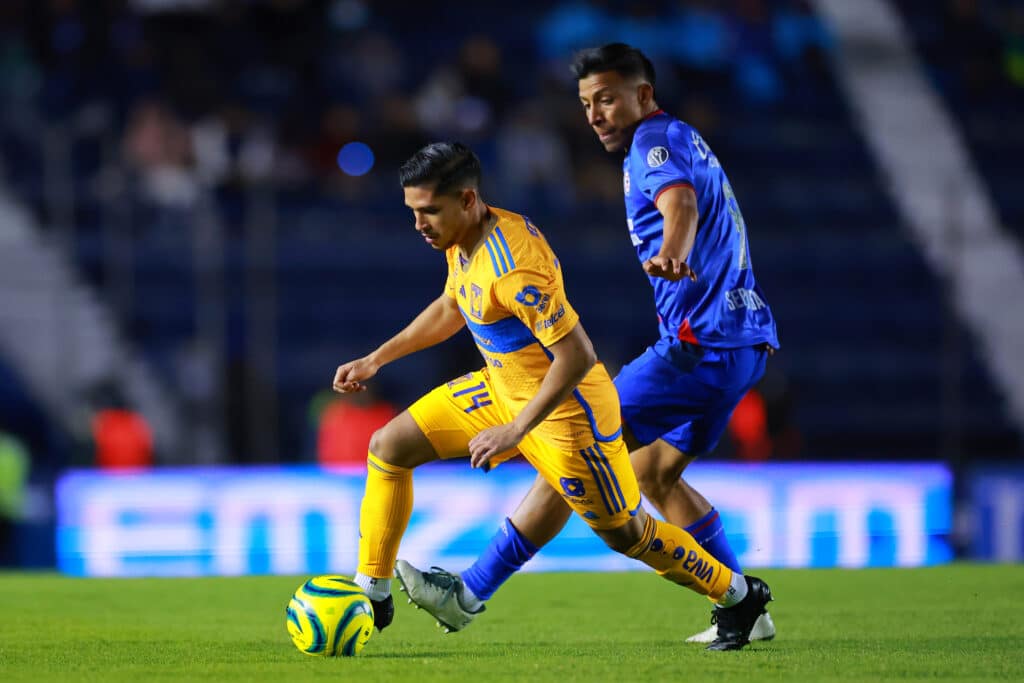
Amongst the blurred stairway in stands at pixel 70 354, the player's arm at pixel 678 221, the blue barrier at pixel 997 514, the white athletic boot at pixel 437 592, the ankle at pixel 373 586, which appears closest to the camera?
the player's arm at pixel 678 221

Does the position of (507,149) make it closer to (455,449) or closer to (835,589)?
(835,589)

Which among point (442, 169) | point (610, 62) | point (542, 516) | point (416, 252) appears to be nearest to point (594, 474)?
point (542, 516)

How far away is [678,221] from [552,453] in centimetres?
87

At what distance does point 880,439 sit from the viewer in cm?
1403

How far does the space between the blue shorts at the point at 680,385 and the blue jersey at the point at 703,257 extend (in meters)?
0.05

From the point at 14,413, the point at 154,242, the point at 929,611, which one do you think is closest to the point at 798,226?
the point at 154,242

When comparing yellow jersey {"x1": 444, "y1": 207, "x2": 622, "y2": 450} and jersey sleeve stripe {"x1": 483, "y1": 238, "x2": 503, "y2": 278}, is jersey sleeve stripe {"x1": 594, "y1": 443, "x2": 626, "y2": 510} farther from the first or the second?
jersey sleeve stripe {"x1": 483, "y1": 238, "x2": 503, "y2": 278}

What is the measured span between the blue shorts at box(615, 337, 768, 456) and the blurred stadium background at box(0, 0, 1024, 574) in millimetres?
5249

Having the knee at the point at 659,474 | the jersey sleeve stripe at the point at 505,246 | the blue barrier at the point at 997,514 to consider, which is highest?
the jersey sleeve stripe at the point at 505,246

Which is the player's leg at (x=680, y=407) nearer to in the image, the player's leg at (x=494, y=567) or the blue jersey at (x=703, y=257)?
the blue jersey at (x=703, y=257)

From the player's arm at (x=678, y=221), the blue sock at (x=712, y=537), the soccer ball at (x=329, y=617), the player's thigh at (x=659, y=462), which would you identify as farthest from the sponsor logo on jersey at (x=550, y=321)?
the blue sock at (x=712, y=537)

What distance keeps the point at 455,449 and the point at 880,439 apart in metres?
9.11

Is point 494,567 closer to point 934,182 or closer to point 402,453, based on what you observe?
point 402,453

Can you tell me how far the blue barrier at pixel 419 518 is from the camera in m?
10.9
